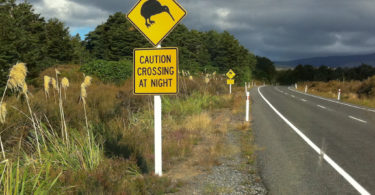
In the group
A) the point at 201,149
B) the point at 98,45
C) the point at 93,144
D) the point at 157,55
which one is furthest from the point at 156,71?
the point at 98,45

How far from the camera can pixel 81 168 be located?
4.43 meters

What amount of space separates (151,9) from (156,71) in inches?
41.4

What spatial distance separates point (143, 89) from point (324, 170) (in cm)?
398

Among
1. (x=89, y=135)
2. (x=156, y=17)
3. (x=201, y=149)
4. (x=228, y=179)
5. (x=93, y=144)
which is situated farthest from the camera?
(x=201, y=149)

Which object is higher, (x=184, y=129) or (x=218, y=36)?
(x=218, y=36)

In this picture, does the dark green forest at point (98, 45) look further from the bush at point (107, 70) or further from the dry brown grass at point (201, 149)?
the dry brown grass at point (201, 149)

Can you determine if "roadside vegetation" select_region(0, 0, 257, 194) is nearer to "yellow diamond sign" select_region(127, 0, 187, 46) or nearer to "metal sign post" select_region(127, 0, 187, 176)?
"metal sign post" select_region(127, 0, 187, 176)

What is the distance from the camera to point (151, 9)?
179 inches

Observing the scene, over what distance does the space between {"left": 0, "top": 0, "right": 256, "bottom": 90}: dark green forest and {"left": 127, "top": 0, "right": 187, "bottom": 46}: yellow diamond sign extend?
16356 mm

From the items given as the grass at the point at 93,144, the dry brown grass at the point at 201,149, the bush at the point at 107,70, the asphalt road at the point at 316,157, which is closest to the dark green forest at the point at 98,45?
the bush at the point at 107,70

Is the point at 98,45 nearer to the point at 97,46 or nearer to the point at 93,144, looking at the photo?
the point at 97,46

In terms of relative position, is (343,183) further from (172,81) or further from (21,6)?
(21,6)

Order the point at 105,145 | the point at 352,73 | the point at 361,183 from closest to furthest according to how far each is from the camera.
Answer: the point at 361,183, the point at 105,145, the point at 352,73

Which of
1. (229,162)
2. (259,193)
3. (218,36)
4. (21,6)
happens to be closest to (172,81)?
(259,193)
